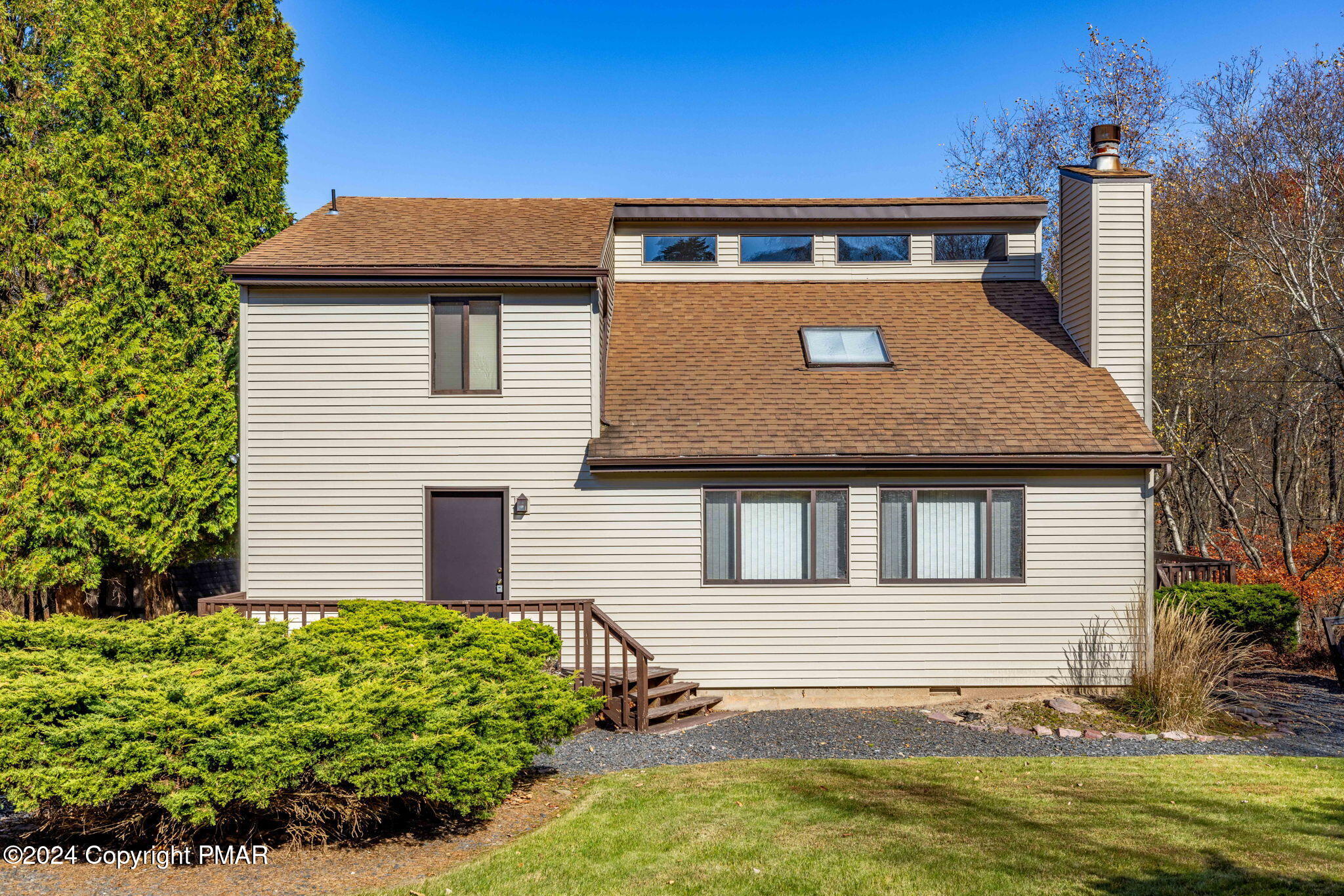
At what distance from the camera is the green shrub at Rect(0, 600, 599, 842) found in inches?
185

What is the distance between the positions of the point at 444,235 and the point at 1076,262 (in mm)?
8700

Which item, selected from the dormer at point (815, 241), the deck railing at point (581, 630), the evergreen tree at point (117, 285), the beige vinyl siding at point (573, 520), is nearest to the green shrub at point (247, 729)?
the deck railing at point (581, 630)

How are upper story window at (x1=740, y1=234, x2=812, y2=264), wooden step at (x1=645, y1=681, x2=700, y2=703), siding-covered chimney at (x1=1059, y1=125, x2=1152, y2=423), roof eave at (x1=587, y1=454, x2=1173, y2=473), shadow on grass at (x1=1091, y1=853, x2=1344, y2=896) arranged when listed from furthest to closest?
1. upper story window at (x1=740, y1=234, x2=812, y2=264)
2. siding-covered chimney at (x1=1059, y1=125, x2=1152, y2=423)
3. roof eave at (x1=587, y1=454, x2=1173, y2=473)
4. wooden step at (x1=645, y1=681, x2=700, y2=703)
5. shadow on grass at (x1=1091, y1=853, x2=1344, y2=896)

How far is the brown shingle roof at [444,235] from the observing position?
32.9 ft

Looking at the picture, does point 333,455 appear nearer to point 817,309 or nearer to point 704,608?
point 704,608

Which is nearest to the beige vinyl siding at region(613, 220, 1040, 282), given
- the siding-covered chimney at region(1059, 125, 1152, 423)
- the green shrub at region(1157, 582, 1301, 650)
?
the siding-covered chimney at region(1059, 125, 1152, 423)

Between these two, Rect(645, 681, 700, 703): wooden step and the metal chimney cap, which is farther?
the metal chimney cap

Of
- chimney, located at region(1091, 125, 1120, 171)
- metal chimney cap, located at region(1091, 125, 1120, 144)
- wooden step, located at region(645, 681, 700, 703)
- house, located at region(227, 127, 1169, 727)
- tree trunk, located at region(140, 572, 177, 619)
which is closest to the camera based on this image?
wooden step, located at region(645, 681, 700, 703)

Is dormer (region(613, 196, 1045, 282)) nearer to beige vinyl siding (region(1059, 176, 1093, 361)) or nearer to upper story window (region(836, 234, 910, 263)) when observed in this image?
upper story window (region(836, 234, 910, 263))

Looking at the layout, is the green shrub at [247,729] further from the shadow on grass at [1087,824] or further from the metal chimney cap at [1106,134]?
the metal chimney cap at [1106,134]

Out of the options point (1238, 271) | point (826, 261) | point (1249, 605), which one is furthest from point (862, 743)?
point (1238, 271)

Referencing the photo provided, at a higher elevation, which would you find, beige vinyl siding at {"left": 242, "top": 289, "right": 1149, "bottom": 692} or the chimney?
the chimney

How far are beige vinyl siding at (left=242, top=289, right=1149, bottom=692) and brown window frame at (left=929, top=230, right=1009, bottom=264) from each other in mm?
4488

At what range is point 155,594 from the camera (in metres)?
13.9
